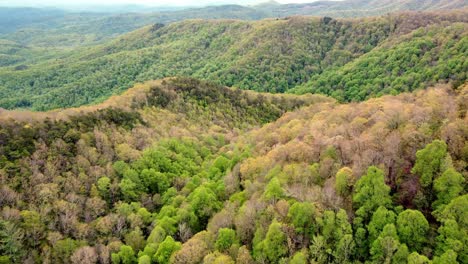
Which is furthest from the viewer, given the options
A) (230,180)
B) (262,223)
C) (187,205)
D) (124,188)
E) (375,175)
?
(124,188)

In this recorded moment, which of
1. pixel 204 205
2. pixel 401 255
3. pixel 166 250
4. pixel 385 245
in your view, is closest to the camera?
pixel 401 255

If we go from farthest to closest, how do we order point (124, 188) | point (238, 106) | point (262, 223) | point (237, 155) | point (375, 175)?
point (238, 106)
point (237, 155)
point (124, 188)
point (262, 223)
point (375, 175)

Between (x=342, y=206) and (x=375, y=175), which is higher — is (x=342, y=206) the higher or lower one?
the lower one

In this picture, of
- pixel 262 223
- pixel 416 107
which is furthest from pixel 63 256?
pixel 416 107

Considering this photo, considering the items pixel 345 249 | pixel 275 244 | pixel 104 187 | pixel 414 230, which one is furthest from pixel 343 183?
pixel 104 187

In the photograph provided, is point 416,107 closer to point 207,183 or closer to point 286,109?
point 207,183

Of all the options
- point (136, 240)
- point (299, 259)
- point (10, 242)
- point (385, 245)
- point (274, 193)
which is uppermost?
point (385, 245)

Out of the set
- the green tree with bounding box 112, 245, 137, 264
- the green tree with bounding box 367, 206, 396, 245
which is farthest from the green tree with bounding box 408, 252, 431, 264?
the green tree with bounding box 112, 245, 137, 264

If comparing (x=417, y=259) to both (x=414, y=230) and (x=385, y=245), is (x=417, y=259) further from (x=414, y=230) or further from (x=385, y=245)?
(x=414, y=230)
